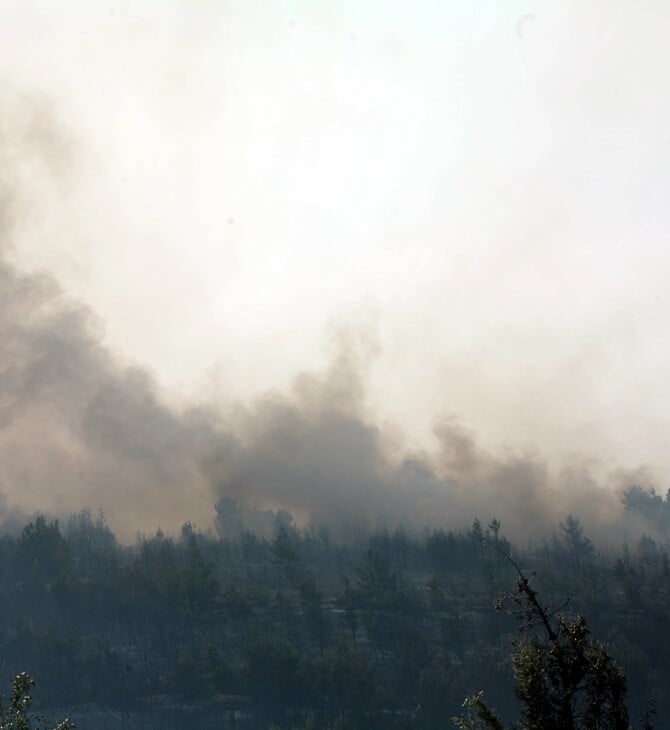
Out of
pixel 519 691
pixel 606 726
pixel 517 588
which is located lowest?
pixel 606 726

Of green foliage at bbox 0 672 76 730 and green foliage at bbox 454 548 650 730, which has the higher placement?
green foliage at bbox 0 672 76 730

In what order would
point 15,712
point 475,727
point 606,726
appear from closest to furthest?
1. point 606,726
2. point 475,727
3. point 15,712

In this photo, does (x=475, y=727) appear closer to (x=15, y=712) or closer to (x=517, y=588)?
(x=517, y=588)

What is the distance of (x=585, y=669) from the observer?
44188 mm

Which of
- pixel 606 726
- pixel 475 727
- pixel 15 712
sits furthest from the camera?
pixel 15 712

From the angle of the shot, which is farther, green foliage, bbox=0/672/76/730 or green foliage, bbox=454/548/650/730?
green foliage, bbox=0/672/76/730

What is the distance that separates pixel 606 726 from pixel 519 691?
198 inches

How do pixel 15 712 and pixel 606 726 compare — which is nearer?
pixel 606 726

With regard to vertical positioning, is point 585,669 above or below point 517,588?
below

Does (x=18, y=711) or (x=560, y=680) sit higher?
(x=18, y=711)

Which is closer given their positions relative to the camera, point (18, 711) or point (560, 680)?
point (560, 680)

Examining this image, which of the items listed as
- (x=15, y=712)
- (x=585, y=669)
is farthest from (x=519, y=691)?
(x=15, y=712)

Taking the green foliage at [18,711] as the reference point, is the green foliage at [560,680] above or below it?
below

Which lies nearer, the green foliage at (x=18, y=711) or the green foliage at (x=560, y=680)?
the green foliage at (x=560, y=680)
